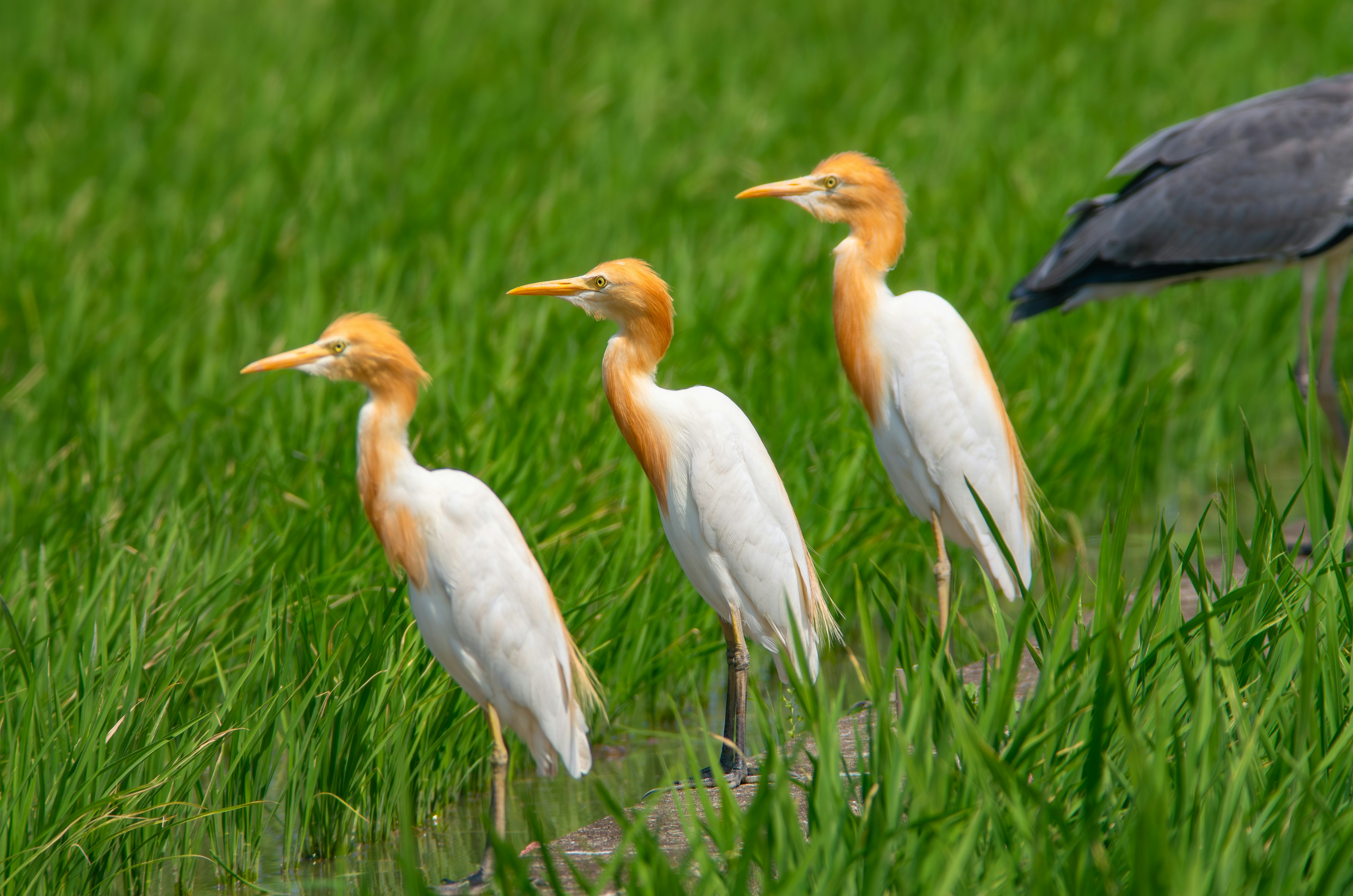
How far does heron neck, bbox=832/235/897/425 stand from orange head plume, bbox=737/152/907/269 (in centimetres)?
3

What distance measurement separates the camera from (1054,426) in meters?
4.64

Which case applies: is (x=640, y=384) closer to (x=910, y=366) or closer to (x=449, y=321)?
(x=910, y=366)

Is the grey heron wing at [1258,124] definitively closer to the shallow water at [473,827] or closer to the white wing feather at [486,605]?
the shallow water at [473,827]

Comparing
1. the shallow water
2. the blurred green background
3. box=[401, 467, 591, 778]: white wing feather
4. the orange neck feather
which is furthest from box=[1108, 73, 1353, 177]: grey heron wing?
box=[401, 467, 591, 778]: white wing feather

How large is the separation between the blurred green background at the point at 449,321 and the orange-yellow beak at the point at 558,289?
0.85 metres

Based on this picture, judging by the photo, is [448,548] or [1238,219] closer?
[448,548]

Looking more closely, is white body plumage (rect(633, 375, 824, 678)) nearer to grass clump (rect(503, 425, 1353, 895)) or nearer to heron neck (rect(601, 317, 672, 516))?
heron neck (rect(601, 317, 672, 516))

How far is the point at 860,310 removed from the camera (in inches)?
130

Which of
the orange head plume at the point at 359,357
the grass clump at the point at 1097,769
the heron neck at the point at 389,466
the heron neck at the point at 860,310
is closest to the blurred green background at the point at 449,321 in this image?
the heron neck at the point at 389,466

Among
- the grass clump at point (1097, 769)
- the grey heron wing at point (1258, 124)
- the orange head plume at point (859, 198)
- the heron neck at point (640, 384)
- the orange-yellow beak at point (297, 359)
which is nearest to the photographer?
the grass clump at point (1097, 769)

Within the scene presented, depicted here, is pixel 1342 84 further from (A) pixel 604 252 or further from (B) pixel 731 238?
(A) pixel 604 252

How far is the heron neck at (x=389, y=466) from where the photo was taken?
2516 millimetres

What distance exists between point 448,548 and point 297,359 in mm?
463

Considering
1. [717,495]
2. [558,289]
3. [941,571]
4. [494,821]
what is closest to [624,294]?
[558,289]
